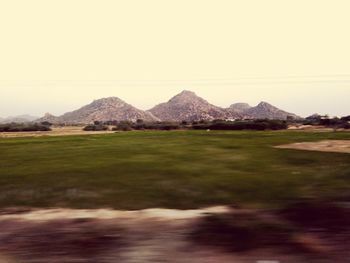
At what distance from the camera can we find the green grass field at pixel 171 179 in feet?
49.8

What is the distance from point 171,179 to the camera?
19438 mm

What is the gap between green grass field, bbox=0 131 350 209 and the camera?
49.8 ft

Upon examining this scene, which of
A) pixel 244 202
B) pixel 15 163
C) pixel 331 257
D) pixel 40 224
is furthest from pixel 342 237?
pixel 15 163

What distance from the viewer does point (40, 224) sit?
39.7 feet

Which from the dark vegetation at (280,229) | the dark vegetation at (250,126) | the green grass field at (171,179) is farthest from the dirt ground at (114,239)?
the dark vegetation at (250,126)

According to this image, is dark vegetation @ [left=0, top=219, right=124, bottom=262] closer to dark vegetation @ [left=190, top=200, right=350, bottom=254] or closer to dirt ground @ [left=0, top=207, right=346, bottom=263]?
dirt ground @ [left=0, top=207, right=346, bottom=263]

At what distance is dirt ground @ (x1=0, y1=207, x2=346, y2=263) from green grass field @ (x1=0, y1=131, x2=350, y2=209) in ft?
4.99

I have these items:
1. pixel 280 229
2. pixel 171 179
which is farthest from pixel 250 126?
pixel 280 229

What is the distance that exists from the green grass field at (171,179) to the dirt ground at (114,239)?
152 centimetres

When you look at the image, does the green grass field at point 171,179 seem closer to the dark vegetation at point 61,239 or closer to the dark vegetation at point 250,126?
the dark vegetation at point 61,239

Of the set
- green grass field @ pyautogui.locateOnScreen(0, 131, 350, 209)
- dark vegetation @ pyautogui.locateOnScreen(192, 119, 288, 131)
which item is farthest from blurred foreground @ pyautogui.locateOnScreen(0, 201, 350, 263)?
dark vegetation @ pyautogui.locateOnScreen(192, 119, 288, 131)

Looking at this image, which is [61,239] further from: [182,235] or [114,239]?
[182,235]

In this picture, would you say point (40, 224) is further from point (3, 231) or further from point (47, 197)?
point (47, 197)

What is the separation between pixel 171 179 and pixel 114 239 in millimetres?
8841
